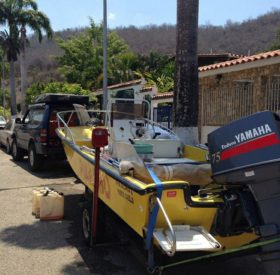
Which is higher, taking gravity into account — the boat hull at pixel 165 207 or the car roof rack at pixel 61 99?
the car roof rack at pixel 61 99

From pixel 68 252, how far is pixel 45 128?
600 centimetres

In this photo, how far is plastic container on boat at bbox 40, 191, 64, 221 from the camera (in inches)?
274

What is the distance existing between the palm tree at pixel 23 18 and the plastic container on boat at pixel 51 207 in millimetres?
27537

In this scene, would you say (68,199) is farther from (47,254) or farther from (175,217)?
(175,217)

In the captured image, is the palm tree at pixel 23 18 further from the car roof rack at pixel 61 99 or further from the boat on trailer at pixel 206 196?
the boat on trailer at pixel 206 196

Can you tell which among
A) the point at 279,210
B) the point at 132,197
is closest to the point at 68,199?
the point at 132,197

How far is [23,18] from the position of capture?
113ft

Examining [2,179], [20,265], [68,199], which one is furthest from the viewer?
[2,179]

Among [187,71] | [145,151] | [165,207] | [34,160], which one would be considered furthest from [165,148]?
[34,160]

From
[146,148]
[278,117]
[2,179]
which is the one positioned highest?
[278,117]

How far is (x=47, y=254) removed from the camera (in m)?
5.53

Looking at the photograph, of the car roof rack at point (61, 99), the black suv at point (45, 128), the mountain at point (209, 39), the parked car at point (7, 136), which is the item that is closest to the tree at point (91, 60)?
the parked car at point (7, 136)

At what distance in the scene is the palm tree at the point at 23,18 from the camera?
111 feet

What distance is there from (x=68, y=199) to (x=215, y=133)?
4.80 metres
